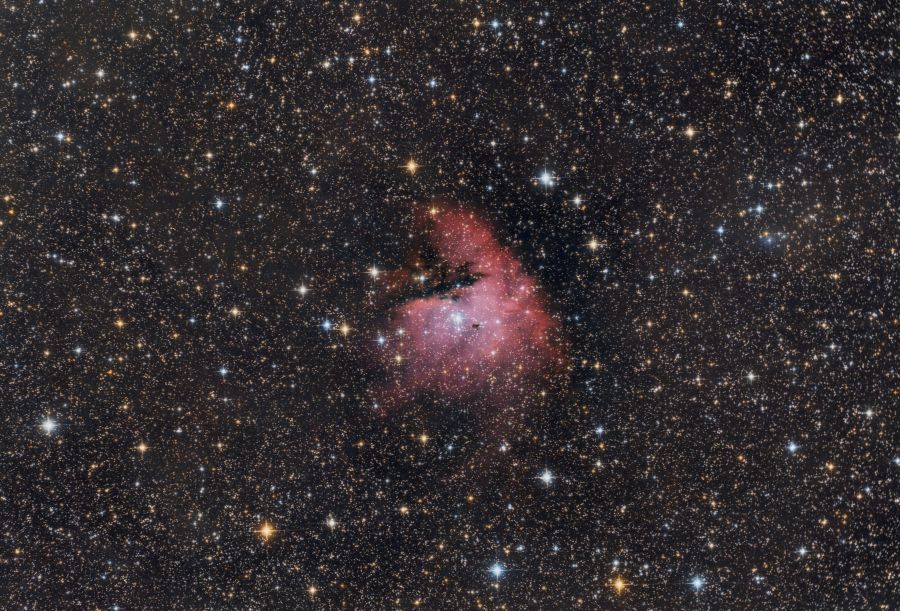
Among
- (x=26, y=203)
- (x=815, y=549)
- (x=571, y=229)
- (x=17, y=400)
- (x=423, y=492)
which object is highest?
(x=26, y=203)

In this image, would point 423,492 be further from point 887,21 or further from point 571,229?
point 887,21

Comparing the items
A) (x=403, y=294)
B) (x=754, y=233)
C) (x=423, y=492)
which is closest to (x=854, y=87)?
(x=754, y=233)

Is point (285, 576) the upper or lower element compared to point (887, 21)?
lower
